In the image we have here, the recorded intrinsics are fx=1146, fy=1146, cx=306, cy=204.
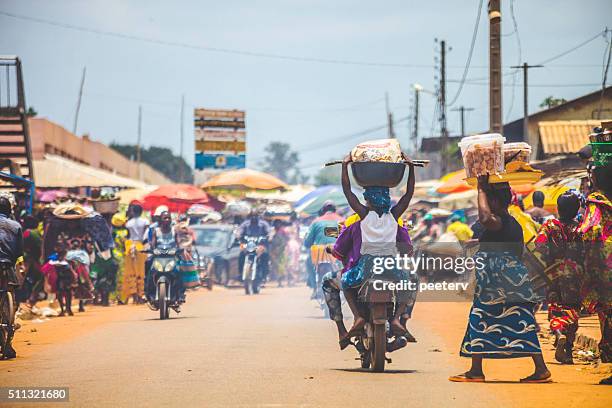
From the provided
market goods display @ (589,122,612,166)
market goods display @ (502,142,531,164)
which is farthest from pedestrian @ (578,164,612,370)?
market goods display @ (502,142,531,164)

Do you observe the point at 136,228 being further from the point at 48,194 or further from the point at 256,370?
the point at 256,370

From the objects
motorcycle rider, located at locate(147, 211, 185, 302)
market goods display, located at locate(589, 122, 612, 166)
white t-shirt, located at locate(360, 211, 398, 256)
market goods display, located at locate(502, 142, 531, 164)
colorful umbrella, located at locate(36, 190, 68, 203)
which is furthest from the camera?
colorful umbrella, located at locate(36, 190, 68, 203)

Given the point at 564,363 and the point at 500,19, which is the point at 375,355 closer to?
the point at 564,363

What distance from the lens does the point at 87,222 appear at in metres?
23.1

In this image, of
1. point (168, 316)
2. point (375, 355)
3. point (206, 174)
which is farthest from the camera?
point (206, 174)

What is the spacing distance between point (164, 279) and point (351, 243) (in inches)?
337

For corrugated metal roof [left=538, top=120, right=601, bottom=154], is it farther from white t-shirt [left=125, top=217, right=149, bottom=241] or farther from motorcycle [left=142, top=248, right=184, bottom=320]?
motorcycle [left=142, top=248, right=184, bottom=320]

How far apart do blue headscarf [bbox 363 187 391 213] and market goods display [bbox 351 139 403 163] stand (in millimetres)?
314

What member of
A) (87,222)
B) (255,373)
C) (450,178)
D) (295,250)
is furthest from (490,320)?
(295,250)

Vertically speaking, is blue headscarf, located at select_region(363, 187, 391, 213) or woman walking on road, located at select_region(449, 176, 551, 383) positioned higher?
blue headscarf, located at select_region(363, 187, 391, 213)

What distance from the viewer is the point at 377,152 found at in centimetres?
1184

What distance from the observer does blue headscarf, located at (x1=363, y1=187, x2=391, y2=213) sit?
11812 millimetres

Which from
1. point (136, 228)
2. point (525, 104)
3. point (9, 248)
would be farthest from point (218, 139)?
point (9, 248)

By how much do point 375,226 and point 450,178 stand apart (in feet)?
69.6
